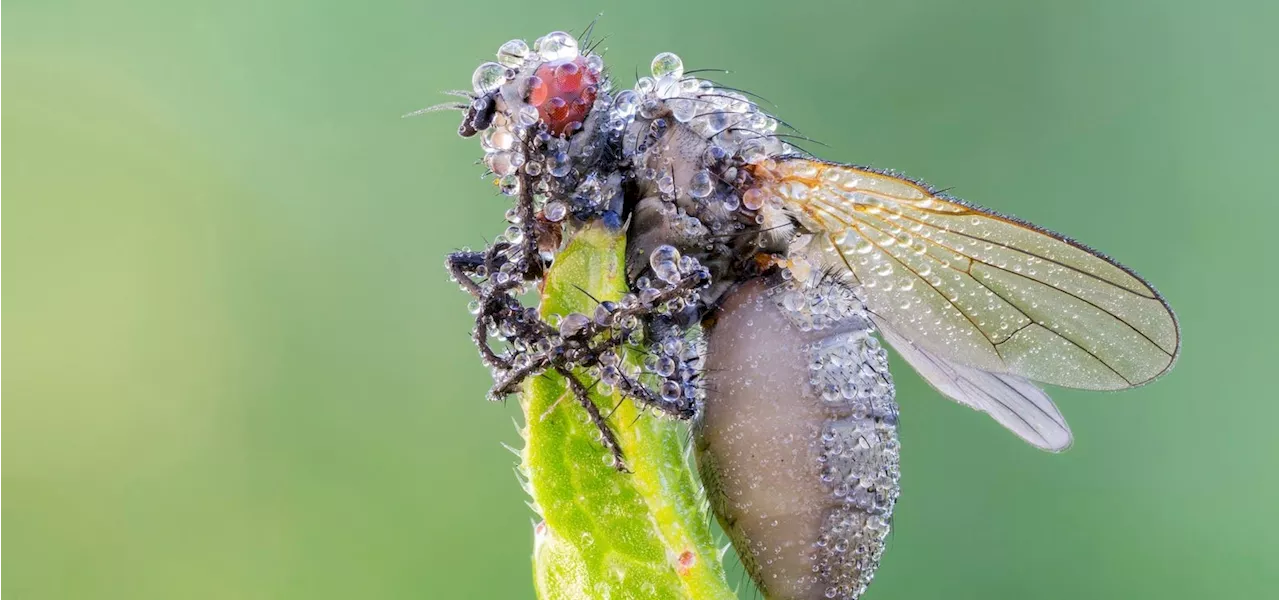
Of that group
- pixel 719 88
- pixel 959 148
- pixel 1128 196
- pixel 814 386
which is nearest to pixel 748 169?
pixel 719 88

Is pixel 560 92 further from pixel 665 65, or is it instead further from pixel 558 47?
pixel 665 65

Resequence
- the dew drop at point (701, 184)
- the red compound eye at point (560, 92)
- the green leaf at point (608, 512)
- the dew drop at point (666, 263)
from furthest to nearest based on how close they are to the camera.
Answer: the dew drop at point (701, 184) → the red compound eye at point (560, 92) → the dew drop at point (666, 263) → the green leaf at point (608, 512)

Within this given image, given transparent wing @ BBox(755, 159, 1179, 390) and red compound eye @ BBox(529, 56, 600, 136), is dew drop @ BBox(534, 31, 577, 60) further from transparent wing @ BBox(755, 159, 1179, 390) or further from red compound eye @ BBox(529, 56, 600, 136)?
transparent wing @ BBox(755, 159, 1179, 390)

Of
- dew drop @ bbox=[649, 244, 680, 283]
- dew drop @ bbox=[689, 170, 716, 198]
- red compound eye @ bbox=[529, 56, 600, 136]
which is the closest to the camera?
dew drop @ bbox=[649, 244, 680, 283]

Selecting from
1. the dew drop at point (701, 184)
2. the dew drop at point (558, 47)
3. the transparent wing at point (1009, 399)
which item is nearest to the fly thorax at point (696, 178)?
the dew drop at point (701, 184)

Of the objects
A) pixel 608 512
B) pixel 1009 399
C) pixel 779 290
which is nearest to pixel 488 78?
pixel 779 290

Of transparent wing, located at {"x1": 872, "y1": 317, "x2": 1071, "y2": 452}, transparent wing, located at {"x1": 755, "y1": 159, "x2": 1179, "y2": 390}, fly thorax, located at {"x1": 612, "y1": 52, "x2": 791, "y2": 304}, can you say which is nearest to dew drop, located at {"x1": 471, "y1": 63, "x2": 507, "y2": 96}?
fly thorax, located at {"x1": 612, "y1": 52, "x2": 791, "y2": 304}

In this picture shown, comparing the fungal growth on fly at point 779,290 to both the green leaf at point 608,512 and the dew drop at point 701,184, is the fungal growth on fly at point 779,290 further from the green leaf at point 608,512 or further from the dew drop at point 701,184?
the green leaf at point 608,512
